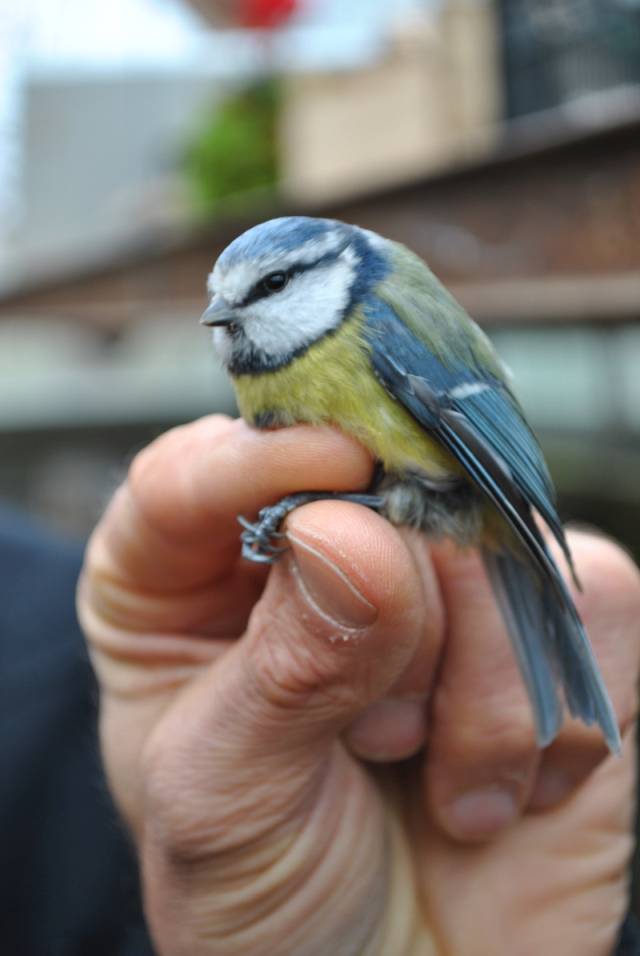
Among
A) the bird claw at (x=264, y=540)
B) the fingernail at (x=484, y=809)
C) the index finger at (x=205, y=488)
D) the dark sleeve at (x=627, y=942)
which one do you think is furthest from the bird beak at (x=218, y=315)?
the dark sleeve at (x=627, y=942)

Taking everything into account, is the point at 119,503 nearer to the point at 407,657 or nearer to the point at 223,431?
the point at 223,431

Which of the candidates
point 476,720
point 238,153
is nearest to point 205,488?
point 476,720

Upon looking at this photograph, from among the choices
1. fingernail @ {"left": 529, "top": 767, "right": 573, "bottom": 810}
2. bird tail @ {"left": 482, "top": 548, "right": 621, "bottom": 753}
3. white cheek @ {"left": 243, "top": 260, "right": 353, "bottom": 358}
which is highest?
white cheek @ {"left": 243, "top": 260, "right": 353, "bottom": 358}

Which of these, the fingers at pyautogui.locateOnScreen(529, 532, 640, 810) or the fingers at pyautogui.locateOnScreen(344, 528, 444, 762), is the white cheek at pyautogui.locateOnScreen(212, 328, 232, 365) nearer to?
the fingers at pyautogui.locateOnScreen(344, 528, 444, 762)

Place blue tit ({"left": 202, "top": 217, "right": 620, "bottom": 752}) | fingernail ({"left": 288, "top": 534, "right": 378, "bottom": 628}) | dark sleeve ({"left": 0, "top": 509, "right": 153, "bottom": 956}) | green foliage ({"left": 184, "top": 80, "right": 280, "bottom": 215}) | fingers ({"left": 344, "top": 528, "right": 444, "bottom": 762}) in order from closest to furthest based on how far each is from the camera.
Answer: fingernail ({"left": 288, "top": 534, "right": 378, "bottom": 628}), blue tit ({"left": 202, "top": 217, "right": 620, "bottom": 752}), fingers ({"left": 344, "top": 528, "right": 444, "bottom": 762}), dark sleeve ({"left": 0, "top": 509, "right": 153, "bottom": 956}), green foliage ({"left": 184, "top": 80, "right": 280, "bottom": 215})

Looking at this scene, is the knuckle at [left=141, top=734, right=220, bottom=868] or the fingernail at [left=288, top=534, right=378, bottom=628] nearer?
the fingernail at [left=288, top=534, right=378, bottom=628]

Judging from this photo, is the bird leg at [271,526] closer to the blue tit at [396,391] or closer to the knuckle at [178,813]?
the blue tit at [396,391]

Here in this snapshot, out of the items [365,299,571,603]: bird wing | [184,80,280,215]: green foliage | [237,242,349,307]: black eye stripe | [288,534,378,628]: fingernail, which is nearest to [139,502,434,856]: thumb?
[288,534,378,628]: fingernail
